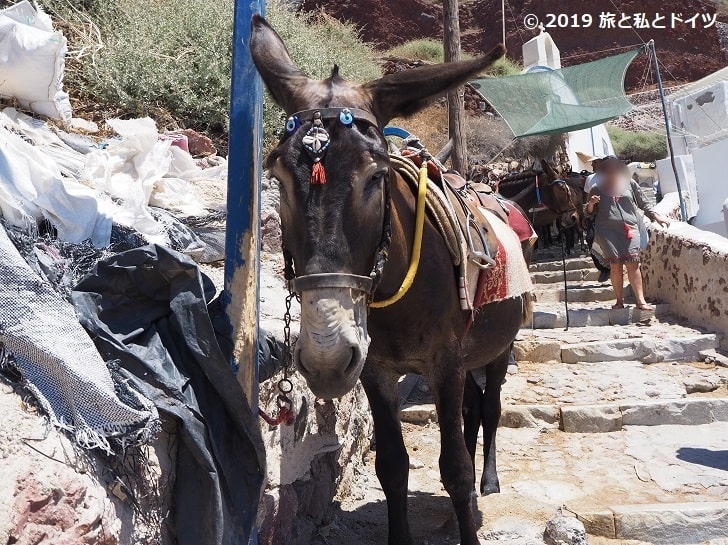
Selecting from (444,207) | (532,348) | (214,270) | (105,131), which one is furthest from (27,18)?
(532,348)

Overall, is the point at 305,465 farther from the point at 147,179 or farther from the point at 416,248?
the point at 147,179

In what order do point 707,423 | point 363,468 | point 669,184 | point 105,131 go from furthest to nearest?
point 669,184, point 707,423, point 105,131, point 363,468

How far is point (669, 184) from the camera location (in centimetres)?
1858

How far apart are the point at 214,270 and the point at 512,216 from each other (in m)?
2.57

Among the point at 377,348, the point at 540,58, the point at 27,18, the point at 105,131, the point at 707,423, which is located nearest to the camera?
the point at 377,348

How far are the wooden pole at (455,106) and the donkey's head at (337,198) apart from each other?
673 centimetres

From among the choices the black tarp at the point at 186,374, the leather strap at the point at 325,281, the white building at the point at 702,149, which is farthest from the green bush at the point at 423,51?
the leather strap at the point at 325,281

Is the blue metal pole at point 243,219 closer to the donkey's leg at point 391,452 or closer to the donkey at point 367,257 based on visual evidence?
the donkey at point 367,257

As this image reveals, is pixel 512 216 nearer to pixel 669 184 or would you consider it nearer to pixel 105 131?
pixel 105 131

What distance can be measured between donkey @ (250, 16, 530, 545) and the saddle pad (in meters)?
0.16

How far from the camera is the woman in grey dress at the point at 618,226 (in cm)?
861

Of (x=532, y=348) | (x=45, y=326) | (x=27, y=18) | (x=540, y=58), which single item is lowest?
(x=532, y=348)

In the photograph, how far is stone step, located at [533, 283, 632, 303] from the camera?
398 inches

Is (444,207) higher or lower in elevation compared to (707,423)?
higher
